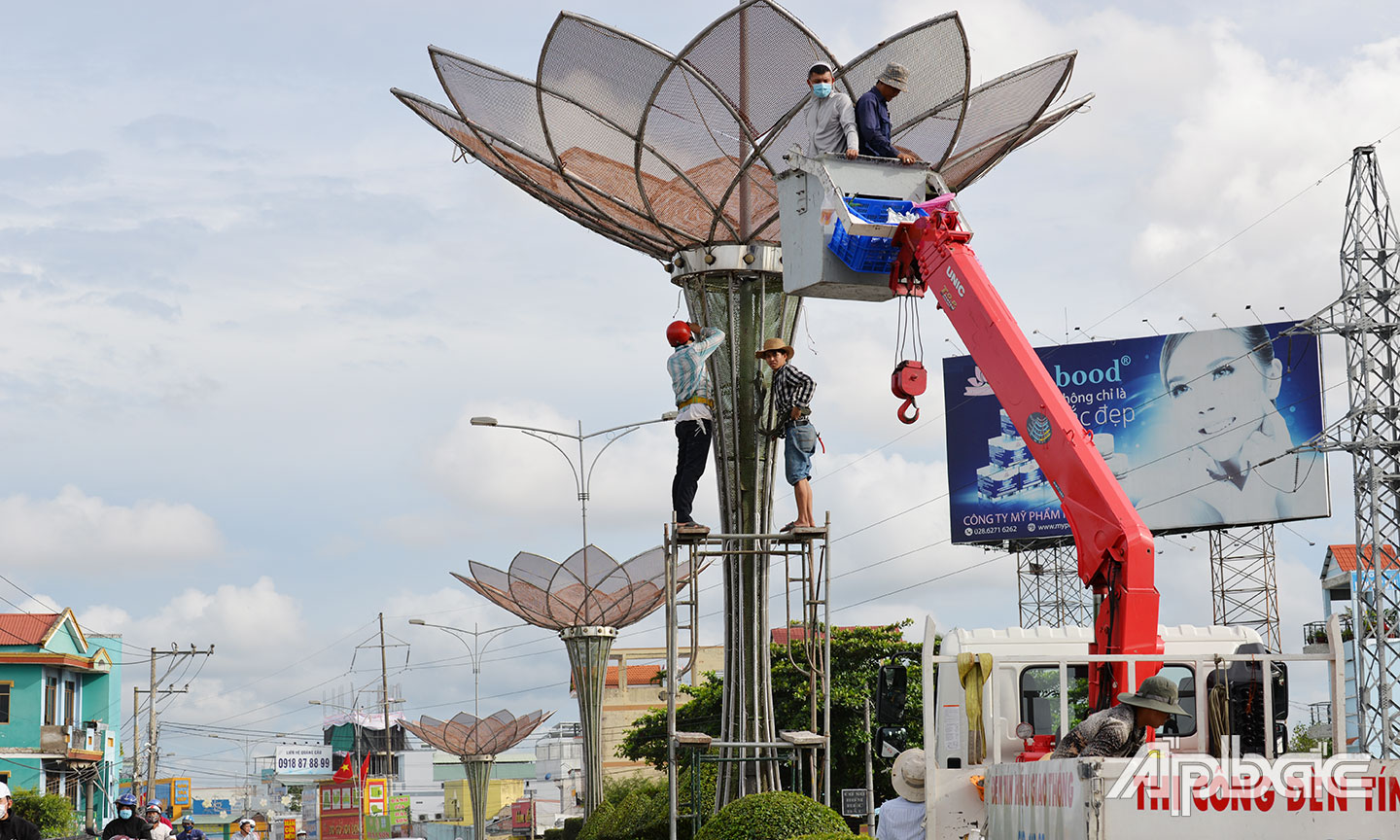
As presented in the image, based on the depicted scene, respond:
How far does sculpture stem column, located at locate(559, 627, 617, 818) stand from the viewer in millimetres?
38688

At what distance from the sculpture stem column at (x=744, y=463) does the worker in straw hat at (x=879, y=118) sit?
4899mm

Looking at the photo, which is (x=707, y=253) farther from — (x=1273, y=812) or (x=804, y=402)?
(x=1273, y=812)

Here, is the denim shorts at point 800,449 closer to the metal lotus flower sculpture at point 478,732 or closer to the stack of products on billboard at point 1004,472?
the stack of products on billboard at point 1004,472

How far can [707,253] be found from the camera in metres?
19.0

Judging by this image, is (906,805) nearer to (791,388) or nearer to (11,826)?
(11,826)

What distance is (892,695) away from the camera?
10898 millimetres

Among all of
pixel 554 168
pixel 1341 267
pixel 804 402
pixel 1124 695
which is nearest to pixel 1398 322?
pixel 1341 267

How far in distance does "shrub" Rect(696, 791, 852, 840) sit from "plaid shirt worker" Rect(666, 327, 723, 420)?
5002mm

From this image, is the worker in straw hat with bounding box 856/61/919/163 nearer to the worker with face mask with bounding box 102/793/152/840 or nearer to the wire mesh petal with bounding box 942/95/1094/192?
the wire mesh petal with bounding box 942/95/1094/192

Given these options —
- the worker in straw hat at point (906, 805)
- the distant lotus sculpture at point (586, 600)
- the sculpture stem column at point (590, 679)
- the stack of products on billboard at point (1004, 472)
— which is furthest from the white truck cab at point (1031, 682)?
the stack of products on billboard at point (1004, 472)

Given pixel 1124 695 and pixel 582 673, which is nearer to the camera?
pixel 1124 695

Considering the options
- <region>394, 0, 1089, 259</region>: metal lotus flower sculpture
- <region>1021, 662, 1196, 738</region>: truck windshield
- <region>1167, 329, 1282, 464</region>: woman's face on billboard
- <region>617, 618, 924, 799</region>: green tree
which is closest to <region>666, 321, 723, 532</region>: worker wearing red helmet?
<region>394, 0, 1089, 259</region>: metal lotus flower sculpture

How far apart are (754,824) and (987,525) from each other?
34525mm

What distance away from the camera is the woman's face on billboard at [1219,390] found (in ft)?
145
